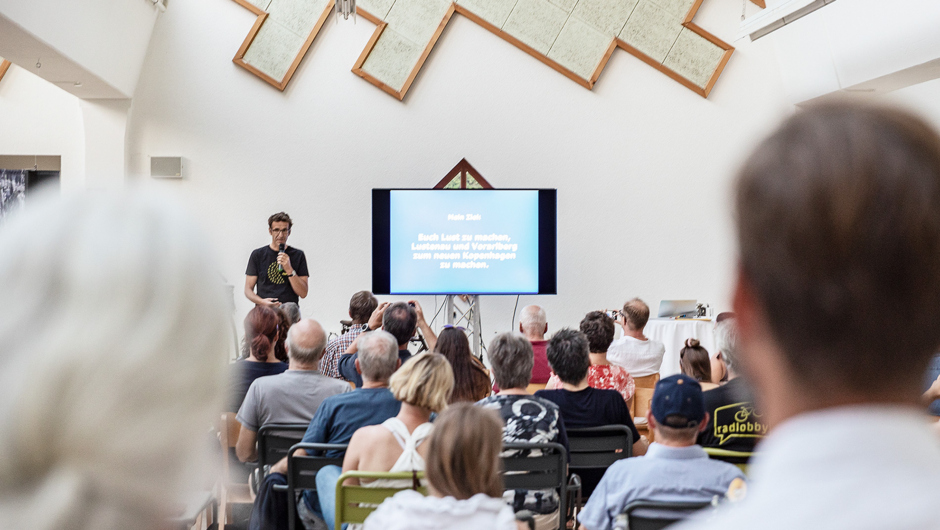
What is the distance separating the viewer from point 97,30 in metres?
6.24

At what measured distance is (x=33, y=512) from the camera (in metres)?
0.55

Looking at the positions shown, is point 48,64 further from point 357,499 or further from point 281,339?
point 357,499

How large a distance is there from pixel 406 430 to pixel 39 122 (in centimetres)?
659

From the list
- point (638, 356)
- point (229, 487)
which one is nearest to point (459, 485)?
point (229, 487)

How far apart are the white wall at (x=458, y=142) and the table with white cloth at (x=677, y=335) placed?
4.88 ft

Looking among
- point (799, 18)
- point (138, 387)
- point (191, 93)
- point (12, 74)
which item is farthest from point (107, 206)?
point (12, 74)

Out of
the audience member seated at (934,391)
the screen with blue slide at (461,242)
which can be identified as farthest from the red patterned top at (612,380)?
the screen with blue slide at (461,242)

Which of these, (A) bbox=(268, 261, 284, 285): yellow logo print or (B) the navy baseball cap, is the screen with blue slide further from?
(B) the navy baseball cap

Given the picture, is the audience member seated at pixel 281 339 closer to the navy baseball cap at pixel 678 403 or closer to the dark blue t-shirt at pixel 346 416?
the dark blue t-shirt at pixel 346 416

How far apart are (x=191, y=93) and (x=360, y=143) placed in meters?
1.78

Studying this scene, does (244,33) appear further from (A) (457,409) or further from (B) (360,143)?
(A) (457,409)

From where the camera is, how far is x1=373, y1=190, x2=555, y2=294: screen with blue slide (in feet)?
21.5

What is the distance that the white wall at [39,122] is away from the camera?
7.23 meters

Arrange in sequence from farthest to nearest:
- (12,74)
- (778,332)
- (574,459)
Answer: (12,74) < (574,459) < (778,332)
